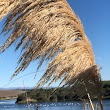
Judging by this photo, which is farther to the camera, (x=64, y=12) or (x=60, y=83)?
(x=60, y=83)

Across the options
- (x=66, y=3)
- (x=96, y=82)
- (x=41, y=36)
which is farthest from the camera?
(x=96, y=82)

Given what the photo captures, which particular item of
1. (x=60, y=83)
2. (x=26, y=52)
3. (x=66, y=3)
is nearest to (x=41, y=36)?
(x=26, y=52)

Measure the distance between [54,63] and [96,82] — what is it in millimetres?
441

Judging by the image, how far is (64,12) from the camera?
8.09 ft

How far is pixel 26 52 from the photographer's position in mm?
A: 2406

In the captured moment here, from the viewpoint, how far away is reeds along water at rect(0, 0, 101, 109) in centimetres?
233

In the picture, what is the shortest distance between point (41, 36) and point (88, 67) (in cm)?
54

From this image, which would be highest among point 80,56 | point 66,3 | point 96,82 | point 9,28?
point 66,3

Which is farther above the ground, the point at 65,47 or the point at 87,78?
the point at 65,47

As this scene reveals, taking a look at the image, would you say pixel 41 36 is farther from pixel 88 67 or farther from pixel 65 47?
pixel 88 67

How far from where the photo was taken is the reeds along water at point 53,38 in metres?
2.33

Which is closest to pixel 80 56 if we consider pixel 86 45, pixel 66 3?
pixel 86 45

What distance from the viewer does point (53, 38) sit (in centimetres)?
235

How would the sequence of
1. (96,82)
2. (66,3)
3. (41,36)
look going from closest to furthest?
(41,36) < (66,3) < (96,82)
